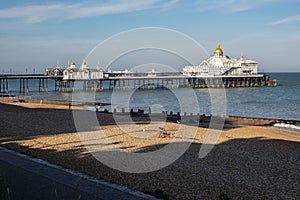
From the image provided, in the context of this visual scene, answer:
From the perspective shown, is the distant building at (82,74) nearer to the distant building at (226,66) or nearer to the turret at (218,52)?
the distant building at (226,66)

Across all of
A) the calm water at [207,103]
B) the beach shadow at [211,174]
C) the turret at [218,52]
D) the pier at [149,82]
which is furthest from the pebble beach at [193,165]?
the turret at [218,52]

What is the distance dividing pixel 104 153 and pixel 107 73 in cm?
5254

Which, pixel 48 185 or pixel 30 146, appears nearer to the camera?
pixel 48 185

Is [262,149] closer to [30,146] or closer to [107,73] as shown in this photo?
[30,146]

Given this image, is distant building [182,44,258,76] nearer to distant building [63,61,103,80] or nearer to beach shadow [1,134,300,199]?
distant building [63,61,103,80]

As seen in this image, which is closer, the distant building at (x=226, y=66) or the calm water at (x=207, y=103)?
the calm water at (x=207, y=103)

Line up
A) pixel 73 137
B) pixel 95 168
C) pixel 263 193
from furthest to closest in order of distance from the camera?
pixel 73 137 → pixel 95 168 → pixel 263 193

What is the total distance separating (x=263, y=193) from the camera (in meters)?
5.85

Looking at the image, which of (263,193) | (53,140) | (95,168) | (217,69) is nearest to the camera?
(263,193)

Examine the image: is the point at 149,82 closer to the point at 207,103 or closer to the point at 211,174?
the point at 207,103

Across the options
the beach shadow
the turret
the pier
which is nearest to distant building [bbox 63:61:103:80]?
the pier

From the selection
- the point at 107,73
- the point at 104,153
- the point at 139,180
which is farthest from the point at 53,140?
the point at 107,73

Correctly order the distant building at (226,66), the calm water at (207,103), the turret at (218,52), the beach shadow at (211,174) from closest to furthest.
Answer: the beach shadow at (211,174), the calm water at (207,103), the distant building at (226,66), the turret at (218,52)

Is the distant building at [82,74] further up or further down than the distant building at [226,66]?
further down
